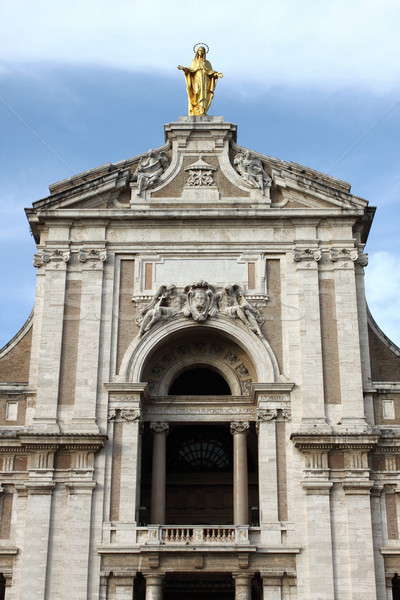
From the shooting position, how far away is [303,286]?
3200 cm

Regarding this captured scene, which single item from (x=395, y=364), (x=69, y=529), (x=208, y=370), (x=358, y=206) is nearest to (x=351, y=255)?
(x=358, y=206)

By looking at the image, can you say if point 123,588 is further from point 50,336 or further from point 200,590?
point 50,336

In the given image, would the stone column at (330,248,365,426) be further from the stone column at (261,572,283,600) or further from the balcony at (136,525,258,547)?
the stone column at (261,572,283,600)

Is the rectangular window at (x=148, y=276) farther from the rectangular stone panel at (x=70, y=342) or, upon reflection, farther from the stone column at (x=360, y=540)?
the stone column at (x=360, y=540)

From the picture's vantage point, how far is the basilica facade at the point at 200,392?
2855 centimetres

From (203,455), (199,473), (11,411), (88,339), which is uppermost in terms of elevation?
(88,339)

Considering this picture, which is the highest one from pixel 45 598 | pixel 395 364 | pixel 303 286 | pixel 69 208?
pixel 69 208

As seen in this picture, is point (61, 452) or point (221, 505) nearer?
point (61, 452)

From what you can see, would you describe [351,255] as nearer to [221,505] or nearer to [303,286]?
[303,286]

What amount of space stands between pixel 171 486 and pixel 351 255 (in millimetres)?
9999

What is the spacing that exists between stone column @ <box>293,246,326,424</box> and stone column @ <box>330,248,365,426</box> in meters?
0.65

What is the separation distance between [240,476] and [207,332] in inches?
190

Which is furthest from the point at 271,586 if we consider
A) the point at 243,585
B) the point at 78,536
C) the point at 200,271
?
the point at 200,271

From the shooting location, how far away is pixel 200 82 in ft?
118
